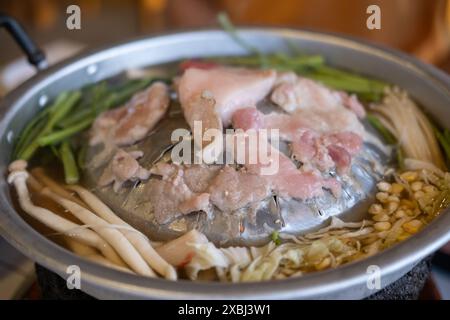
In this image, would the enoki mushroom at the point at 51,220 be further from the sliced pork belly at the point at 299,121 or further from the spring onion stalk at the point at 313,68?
the spring onion stalk at the point at 313,68

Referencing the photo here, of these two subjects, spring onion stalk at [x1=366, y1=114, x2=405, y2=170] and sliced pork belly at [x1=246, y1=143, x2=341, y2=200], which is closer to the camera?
sliced pork belly at [x1=246, y1=143, x2=341, y2=200]

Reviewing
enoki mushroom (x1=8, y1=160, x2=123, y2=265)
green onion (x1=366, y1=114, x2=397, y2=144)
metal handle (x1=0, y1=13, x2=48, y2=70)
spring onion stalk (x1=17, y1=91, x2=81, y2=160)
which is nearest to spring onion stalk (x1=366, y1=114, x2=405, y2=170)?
green onion (x1=366, y1=114, x2=397, y2=144)

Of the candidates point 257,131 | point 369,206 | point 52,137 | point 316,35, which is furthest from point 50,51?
point 369,206

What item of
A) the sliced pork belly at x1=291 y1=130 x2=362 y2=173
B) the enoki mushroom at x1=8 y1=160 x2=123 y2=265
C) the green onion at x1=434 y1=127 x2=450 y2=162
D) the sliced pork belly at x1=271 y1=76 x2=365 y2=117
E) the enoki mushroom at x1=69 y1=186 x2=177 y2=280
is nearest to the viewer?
the enoki mushroom at x1=69 y1=186 x2=177 y2=280

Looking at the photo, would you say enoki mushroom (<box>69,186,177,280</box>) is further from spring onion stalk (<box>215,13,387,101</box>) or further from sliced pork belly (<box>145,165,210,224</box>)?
spring onion stalk (<box>215,13,387,101</box>)

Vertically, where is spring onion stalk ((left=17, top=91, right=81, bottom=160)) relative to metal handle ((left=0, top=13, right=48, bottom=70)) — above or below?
below

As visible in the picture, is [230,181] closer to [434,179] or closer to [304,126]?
[304,126]
